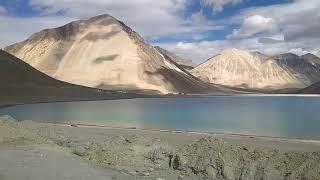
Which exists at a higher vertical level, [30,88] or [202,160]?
[30,88]

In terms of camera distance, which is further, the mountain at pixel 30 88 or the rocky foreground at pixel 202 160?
the mountain at pixel 30 88

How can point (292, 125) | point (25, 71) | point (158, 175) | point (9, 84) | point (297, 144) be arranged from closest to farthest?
point (158, 175) < point (297, 144) < point (292, 125) < point (9, 84) < point (25, 71)

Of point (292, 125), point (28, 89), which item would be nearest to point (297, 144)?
point (292, 125)

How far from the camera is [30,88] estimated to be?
433ft

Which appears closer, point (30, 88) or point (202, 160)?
point (202, 160)

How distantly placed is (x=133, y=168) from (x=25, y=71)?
136151 millimetres

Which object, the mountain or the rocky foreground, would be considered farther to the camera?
the mountain

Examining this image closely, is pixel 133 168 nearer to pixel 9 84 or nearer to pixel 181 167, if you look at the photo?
pixel 181 167

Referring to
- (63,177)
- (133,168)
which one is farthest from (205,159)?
(63,177)

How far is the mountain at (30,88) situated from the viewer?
122m

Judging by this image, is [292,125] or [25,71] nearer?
[292,125]

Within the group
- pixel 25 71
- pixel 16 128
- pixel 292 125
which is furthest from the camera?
pixel 25 71

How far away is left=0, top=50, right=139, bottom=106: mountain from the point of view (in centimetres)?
12156

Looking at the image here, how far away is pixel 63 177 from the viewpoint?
39.4 ft
